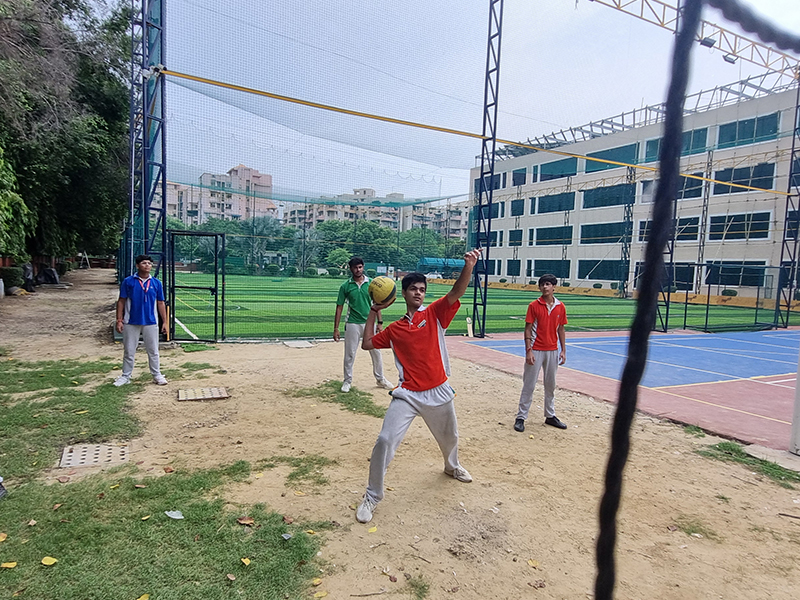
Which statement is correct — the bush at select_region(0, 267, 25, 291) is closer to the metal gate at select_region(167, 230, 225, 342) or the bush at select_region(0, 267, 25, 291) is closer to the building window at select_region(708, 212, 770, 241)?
the metal gate at select_region(167, 230, 225, 342)

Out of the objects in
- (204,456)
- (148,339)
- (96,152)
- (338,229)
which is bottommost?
(204,456)

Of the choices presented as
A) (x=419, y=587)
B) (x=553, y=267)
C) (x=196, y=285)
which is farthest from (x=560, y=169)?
(x=419, y=587)

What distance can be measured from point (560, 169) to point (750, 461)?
36.8 meters

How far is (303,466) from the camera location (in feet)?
13.6

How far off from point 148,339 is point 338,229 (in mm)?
8234

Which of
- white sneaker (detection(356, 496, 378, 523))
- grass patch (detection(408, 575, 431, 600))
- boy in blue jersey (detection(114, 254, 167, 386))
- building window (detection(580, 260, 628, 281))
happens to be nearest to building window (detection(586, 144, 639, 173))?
building window (detection(580, 260, 628, 281))

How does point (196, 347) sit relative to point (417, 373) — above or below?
Answer: below

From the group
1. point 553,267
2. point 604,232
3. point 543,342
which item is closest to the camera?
point 543,342

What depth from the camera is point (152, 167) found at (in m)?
9.23

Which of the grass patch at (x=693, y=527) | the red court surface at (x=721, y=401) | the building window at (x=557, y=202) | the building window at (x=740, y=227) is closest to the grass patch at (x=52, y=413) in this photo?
the grass patch at (x=693, y=527)

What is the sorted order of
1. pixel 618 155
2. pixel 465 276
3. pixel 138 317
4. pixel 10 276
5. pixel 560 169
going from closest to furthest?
1. pixel 465 276
2. pixel 138 317
3. pixel 10 276
4. pixel 618 155
5. pixel 560 169

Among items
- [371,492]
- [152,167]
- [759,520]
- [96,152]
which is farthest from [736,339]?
[96,152]

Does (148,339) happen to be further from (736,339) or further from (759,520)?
(736,339)

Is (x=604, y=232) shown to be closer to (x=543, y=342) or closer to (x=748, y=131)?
(x=748, y=131)
